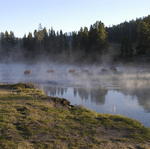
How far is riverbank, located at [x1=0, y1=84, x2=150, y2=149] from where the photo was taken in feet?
30.3

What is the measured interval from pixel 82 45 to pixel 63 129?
58749 millimetres

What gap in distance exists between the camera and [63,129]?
10.7 m

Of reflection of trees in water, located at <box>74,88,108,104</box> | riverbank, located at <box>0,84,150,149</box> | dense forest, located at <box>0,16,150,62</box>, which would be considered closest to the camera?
riverbank, located at <box>0,84,150,149</box>

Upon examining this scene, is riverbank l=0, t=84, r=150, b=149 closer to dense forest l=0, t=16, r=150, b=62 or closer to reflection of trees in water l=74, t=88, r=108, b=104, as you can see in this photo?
reflection of trees in water l=74, t=88, r=108, b=104

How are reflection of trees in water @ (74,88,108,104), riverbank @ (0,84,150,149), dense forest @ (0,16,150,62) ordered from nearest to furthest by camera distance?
riverbank @ (0,84,150,149) → reflection of trees in water @ (74,88,108,104) → dense forest @ (0,16,150,62)

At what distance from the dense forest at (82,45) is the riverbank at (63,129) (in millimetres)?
46101

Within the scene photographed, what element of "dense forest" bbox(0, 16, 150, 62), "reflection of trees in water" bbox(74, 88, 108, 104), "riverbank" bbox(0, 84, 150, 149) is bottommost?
"reflection of trees in water" bbox(74, 88, 108, 104)

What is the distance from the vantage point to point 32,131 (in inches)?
401

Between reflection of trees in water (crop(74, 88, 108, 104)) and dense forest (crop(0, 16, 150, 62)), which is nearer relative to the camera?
reflection of trees in water (crop(74, 88, 108, 104))

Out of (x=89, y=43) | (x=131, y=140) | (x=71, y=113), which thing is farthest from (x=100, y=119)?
(x=89, y=43)

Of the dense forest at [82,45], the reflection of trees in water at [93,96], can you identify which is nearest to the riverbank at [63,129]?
the reflection of trees in water at [93,96]

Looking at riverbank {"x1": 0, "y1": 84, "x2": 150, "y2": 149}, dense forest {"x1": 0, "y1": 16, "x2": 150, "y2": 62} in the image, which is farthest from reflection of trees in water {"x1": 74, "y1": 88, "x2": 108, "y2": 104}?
dense forest {"x1": 0, "y1": 16, "x2": 150, "y2": 62}

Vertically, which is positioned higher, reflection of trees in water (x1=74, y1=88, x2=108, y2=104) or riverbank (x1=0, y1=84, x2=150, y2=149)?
riverbank (x1=0, y1=84, x2=150, y2=149)

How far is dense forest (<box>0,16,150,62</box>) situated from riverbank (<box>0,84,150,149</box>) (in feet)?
151
